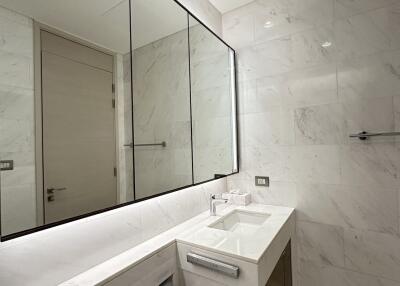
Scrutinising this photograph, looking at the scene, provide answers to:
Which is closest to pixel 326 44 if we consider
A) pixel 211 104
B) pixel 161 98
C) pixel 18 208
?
pixel 211 104

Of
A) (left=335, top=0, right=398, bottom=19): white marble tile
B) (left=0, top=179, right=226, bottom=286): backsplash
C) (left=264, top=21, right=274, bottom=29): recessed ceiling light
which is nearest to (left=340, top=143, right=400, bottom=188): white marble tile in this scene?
(left=335, top=0, right=398, bottom=19): white marble tile

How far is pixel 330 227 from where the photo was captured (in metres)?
1.60

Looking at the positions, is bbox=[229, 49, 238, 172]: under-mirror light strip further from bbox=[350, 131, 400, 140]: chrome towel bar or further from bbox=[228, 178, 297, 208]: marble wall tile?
bbox=[350, 131, 400, 140]: chrome towel bar

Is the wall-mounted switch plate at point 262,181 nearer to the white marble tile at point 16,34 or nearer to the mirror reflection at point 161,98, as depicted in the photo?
the mirror reflection at point 161,98

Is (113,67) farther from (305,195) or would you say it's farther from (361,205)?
(361,205)

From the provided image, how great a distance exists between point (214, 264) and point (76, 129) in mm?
929

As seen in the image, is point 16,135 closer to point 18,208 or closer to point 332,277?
point 18,208

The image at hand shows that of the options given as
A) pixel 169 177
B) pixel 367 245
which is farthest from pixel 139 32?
pixel 367 245

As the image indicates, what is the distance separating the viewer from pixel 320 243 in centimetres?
163

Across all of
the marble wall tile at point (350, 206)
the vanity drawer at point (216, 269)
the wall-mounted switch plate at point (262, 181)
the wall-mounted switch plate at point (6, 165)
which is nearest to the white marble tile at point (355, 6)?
the marble wall tile at point (350, 206)

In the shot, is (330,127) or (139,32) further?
(330,127)

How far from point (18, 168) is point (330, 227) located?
1.96 meters

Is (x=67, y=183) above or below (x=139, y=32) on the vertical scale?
below

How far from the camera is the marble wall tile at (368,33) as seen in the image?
1403mm
